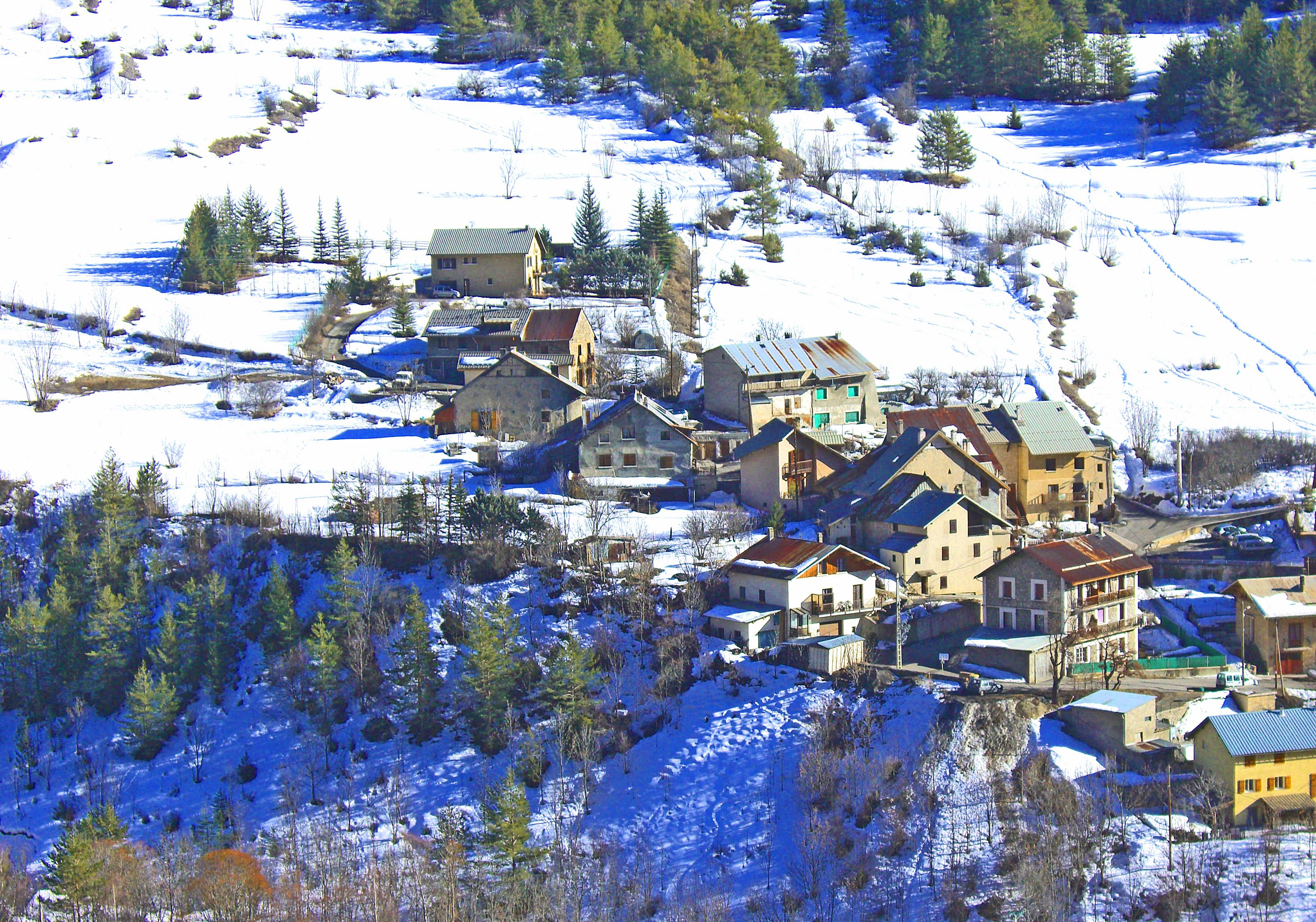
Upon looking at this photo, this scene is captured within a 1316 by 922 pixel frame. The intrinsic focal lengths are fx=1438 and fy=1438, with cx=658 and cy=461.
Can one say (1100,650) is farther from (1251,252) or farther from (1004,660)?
(1251,252)

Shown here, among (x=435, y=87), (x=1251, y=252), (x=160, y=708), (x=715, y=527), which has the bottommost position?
(x=160, y=708)

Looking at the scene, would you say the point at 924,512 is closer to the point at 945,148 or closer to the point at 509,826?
the point at 509,826

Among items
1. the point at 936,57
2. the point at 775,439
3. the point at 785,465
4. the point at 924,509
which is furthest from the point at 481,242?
the point at 936,57

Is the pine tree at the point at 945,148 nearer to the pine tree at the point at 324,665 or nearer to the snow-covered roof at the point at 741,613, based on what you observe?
the snow-covered roof at the point at 741,613

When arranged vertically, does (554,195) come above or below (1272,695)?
above

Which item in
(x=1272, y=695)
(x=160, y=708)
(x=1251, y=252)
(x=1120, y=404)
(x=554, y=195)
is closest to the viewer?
(x=1272, y=695)

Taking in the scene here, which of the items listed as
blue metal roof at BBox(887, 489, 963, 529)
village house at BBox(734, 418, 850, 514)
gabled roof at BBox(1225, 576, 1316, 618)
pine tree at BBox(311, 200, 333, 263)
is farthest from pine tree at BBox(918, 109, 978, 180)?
gabled roof at BBox(1225, 576, 1316, 618)

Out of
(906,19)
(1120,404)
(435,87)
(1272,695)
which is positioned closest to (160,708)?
(1272,695)
